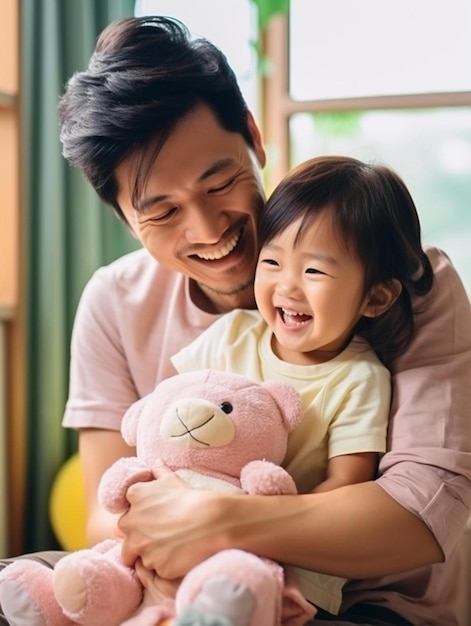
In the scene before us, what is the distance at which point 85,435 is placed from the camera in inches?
62.8

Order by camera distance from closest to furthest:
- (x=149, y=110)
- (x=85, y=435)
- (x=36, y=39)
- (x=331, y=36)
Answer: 1. (x=149, y=110)
2. (x=85, y=435)
3. (x=36, y=39)
4. (x=331, y=36)

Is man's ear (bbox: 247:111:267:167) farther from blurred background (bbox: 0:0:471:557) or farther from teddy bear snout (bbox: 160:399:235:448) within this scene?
blurred background (bbox: 0:0:471:557)

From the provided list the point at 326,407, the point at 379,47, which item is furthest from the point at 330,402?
the point at 379,47

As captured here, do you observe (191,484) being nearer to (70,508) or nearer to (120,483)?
(120,483)

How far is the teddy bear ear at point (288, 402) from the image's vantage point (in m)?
1.20

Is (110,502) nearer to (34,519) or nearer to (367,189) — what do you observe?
(367,189)

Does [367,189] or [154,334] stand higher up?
[367,189]

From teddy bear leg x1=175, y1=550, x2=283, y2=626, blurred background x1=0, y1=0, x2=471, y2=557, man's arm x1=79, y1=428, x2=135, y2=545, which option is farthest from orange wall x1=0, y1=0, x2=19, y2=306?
teddy bear leg x1=175, y1=550, x2=283, y2=626

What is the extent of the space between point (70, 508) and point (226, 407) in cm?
105

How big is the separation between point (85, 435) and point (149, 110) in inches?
25.0

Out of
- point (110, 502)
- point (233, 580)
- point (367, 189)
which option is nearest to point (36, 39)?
point (367, 189)

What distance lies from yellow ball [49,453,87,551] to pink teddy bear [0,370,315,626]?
0.86m

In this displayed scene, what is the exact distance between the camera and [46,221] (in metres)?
2.25

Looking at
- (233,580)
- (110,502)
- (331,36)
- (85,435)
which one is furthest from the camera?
(331,36)
